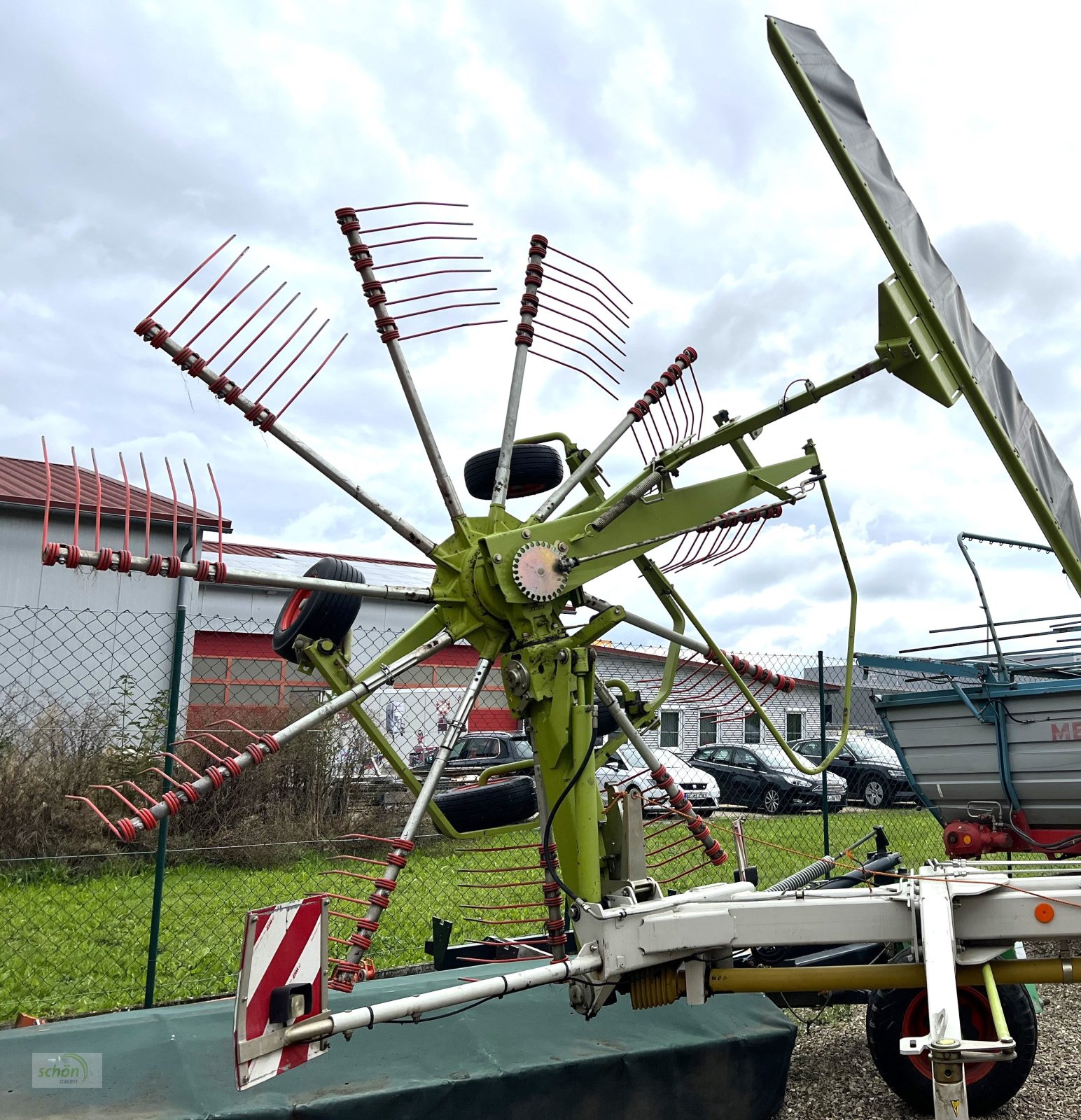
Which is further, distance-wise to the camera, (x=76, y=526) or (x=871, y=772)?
(x=871, y=772)

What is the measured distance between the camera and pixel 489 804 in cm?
475

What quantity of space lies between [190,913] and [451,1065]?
492 cm

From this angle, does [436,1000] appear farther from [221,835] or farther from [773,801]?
[773,801]

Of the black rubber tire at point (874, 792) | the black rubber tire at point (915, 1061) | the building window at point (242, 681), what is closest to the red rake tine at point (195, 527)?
the black rubber tire at point (915, 1061)

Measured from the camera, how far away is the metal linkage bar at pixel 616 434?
490cm

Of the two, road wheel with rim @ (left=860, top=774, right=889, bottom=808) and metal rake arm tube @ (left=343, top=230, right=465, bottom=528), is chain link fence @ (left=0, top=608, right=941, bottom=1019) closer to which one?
metal rake arm tube @ (left=343, top=230, right=465, bottom=528)

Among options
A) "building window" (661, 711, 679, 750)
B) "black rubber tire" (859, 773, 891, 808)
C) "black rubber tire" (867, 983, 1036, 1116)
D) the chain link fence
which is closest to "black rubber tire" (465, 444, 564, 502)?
the chain link fence

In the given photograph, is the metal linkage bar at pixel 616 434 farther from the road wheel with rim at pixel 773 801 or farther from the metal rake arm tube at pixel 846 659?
the road wheel with rim at pixel 773 801

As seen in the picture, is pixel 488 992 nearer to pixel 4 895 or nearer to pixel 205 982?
pixel 205 982

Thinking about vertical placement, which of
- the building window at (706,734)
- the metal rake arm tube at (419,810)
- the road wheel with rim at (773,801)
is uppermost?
the building window at (706,734)

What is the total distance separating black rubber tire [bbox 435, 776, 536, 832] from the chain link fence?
0.14 m

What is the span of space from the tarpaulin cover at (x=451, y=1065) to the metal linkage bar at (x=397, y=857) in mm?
587

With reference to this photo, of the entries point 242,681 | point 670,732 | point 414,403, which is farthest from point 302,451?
point 670,732

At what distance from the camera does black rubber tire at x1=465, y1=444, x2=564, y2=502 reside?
17.0 ft
